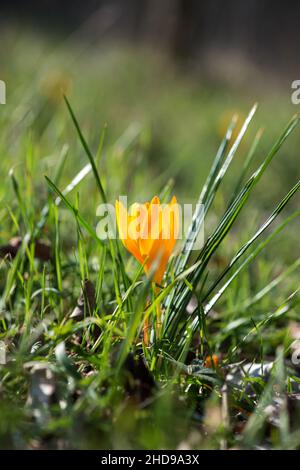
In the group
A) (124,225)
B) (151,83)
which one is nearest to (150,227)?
(124,225)

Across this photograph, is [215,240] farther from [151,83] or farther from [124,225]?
[151,83]

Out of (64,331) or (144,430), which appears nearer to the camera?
(144,430)

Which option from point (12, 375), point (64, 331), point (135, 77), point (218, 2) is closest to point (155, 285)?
point (64, 331)

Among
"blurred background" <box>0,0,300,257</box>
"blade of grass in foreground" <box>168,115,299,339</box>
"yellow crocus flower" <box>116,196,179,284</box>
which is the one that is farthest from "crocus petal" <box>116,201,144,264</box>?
"blurred background" <box>0,0,300,257</box>

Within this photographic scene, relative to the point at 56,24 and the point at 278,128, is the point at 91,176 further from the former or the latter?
the point at 56,24

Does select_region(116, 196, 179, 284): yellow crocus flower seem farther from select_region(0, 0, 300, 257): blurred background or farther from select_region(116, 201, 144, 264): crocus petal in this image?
select_region(0, 0, 300, 257): blurred background

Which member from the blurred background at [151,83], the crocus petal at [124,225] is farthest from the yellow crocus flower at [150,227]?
the blurred background at [151,83]

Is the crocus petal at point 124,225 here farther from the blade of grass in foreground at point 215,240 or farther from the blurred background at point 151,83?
the blurred background at point 151,83

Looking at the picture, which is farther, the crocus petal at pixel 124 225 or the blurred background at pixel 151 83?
the blurred background at pixel 151 83

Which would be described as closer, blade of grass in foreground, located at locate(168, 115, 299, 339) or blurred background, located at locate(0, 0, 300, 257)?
blade of grass in foreground, located at locate(168, 115, 299, 339)
